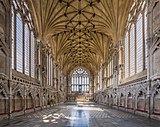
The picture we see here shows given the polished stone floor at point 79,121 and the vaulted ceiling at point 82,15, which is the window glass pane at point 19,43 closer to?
the vaulted ceiling at point 82,15

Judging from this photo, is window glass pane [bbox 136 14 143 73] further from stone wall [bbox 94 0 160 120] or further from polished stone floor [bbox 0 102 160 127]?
polished stone floor [bbox 0 102 160 127]

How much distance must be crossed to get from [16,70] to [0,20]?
20.5 feet

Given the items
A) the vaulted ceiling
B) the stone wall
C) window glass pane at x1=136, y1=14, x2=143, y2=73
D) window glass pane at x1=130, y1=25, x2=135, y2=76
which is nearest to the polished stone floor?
Answer: the stone wall

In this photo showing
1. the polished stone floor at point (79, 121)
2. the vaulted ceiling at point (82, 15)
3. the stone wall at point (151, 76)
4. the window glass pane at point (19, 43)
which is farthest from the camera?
the vaulted ceiling at point (82, 15)

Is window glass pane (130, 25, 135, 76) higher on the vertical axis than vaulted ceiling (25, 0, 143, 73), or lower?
lower

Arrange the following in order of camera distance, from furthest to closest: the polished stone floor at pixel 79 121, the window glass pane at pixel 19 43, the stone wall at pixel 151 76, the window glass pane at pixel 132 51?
the window glass pane at pixel 132 51
the window glass pane at pixel 19 43
the stone wall at pixel 151 76
the polished stone floor at pixel 79 121

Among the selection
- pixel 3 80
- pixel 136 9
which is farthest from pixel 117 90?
pixel 3 80

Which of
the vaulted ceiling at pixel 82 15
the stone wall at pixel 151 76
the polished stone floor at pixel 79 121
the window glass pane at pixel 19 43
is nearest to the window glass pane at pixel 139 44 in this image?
the stone wall at pixel 151 76

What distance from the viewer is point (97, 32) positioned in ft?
145

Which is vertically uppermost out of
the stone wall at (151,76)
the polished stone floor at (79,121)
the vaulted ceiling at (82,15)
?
the vaulted ceiling at (82,15)

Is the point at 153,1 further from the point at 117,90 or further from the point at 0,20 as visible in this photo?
the point at 117,90

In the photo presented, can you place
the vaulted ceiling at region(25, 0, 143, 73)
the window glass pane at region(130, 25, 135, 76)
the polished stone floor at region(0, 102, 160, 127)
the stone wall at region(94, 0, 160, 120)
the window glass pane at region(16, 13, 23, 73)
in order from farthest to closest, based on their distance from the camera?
the vaulted ceiling at region(25, 0, 143, 73)
the window glass pane at region(130, 25, 135, 76)
the window glass pane at region(16, 13, 23, 73)
the stone wall at region(94, 0, 160, 120)
the polished stone floor at region(0, 102, 160, 127)

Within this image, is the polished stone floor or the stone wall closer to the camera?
the polished stone floor

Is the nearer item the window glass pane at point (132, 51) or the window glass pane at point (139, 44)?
the window glass pane at point (139, 44)
